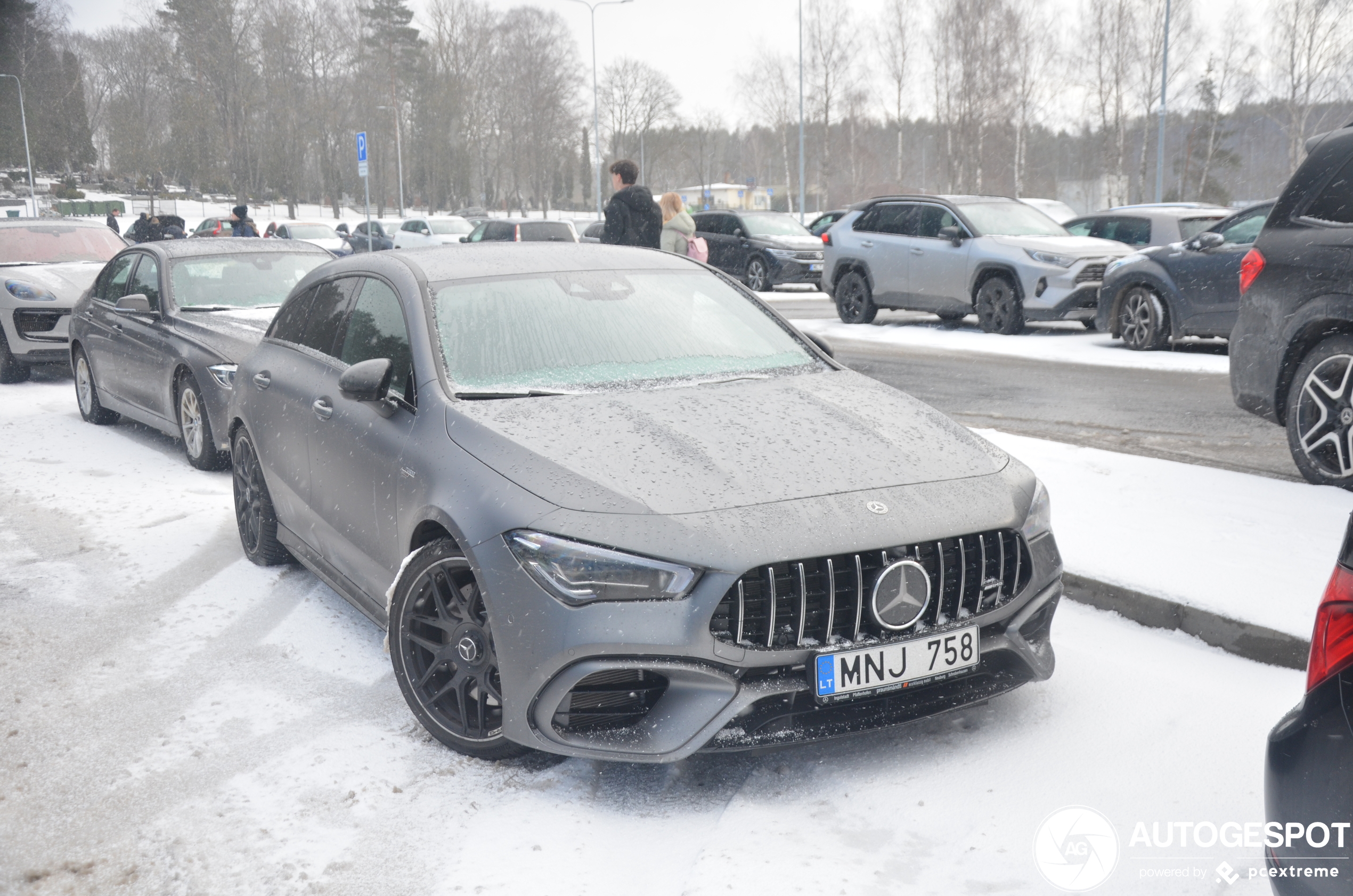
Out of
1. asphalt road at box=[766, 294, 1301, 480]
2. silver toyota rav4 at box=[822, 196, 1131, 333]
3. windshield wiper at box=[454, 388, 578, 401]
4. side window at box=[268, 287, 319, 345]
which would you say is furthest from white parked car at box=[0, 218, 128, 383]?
windshield wiper at box=[454, 388, 578, 401]

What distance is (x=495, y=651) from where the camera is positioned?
3262 mm

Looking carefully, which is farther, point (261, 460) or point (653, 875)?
point (261, 460)

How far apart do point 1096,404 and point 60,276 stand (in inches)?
418

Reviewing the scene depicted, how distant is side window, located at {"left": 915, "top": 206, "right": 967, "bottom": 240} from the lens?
15031 millimetres

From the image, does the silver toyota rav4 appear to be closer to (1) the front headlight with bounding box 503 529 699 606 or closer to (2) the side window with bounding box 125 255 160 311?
(2) the side window with bounding box 125 255 160 311

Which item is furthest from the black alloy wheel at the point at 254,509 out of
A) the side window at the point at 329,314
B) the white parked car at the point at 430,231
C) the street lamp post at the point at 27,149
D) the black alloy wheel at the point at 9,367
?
the street lamp post at the point at 27,149

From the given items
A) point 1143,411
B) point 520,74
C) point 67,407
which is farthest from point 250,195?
point 1143,411

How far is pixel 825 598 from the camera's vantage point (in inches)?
122

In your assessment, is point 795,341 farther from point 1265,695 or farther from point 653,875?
point 653,875

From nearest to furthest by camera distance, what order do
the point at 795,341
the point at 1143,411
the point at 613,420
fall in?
the point at 613,420 < the point at 795,341 < the point at 1143,411

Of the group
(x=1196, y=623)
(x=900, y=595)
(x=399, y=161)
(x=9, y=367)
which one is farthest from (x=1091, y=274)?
(x=399, y=161)

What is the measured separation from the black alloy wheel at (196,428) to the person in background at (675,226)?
4.65 meters

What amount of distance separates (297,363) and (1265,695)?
384 cm

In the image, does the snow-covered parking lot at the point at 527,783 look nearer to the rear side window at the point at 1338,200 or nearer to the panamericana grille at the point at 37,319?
the rear side window at the point at 1338,200
